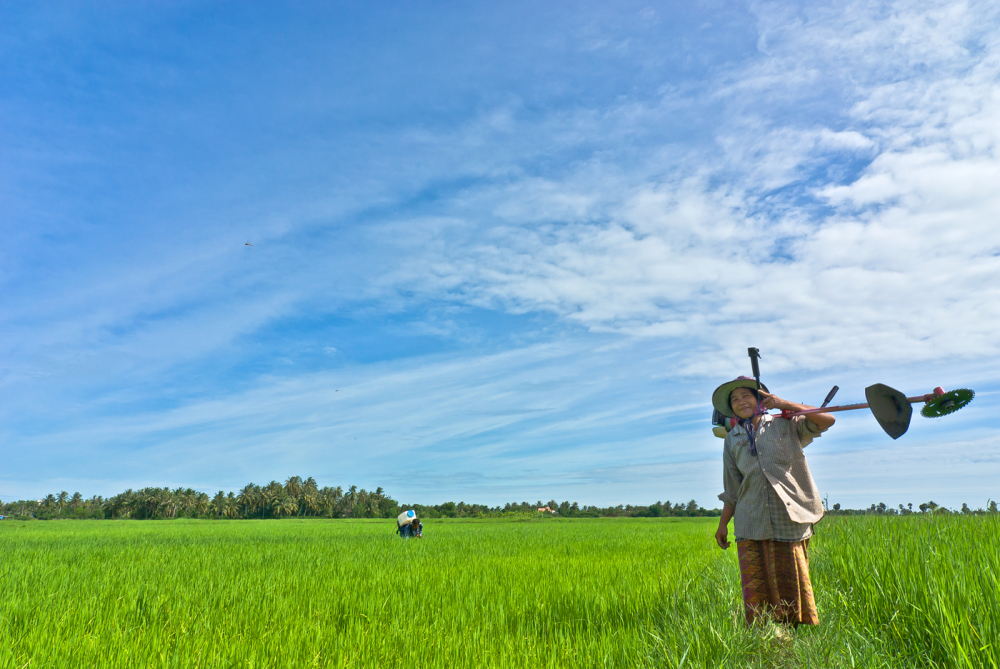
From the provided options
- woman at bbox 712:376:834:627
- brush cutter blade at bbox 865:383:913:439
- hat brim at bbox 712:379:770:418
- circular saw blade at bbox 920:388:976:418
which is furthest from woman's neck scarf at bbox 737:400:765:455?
circular saw blade at bbox 920:388:976:418

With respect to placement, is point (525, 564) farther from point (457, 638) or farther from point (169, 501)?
point (169, 501)

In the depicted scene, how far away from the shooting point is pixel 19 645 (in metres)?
3.74

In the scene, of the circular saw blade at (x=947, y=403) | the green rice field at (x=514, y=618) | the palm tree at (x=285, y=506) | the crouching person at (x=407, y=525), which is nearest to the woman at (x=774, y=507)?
the green rice field at (x=514, y=618)

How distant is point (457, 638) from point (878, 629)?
3.05m

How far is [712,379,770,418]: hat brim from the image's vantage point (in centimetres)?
370

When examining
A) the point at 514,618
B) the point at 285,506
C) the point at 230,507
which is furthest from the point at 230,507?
the point at 514,618

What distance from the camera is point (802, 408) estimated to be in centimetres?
336

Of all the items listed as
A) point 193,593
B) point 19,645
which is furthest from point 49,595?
point 19,645

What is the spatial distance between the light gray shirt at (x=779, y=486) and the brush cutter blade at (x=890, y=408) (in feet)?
2.60

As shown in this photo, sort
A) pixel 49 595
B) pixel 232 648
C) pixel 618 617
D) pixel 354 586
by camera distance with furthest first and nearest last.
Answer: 1. pixel 354 586
2. pixel 49 595
3. pixel 618 617
4. pixel 232 648

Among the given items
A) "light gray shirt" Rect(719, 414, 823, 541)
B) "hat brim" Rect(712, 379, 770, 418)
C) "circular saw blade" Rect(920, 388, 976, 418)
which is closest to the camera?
"circular saw blade" Rect(920, 388, 976, 418)

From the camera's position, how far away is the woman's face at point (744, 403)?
3.79 m

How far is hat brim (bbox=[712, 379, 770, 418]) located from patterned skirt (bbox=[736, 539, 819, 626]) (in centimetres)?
96

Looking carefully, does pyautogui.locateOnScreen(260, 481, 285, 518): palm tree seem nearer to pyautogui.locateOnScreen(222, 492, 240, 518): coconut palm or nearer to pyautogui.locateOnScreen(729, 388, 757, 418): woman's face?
pyautogui.locateOnScreen(222, 492, 240, 518): coconut palm
